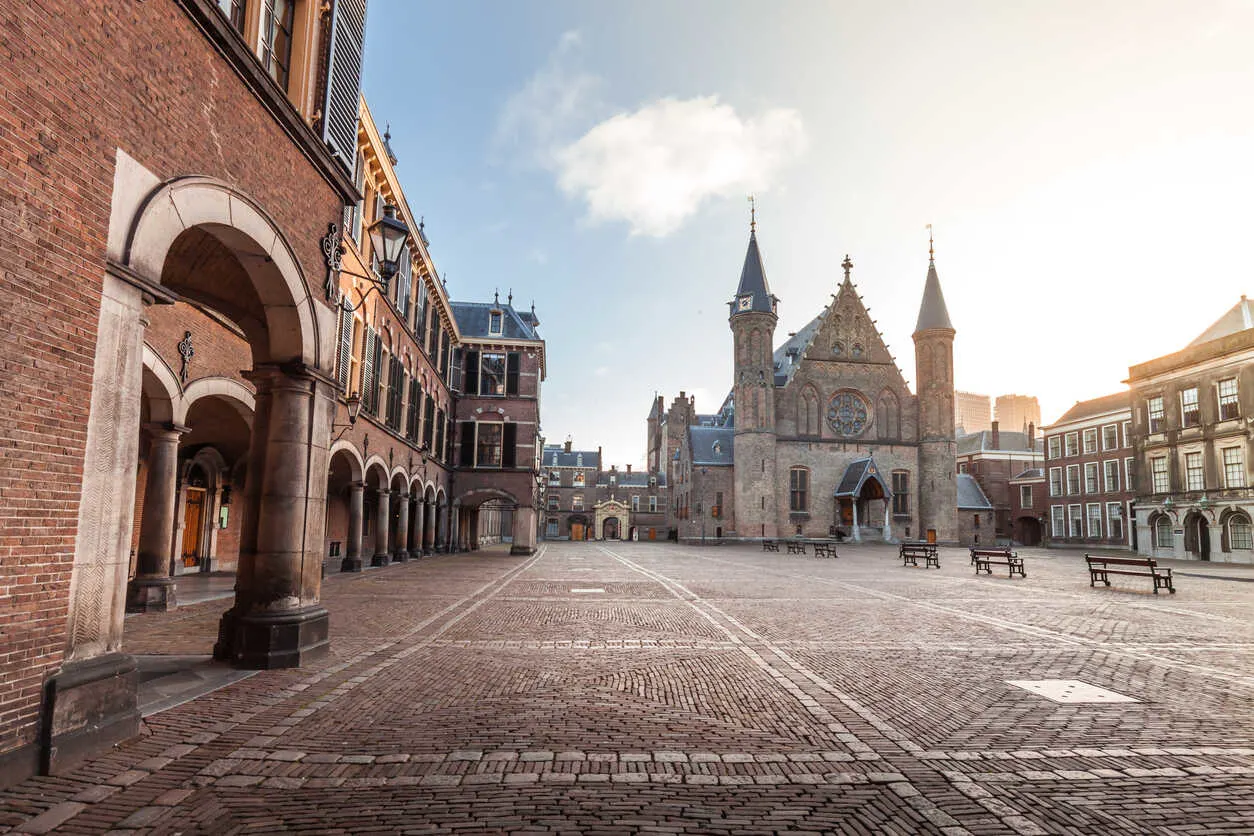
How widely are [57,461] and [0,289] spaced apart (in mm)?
1046

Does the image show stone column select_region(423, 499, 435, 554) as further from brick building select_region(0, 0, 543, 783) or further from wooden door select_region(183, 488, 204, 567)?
brick building select_region(0, 0, 543, 783)

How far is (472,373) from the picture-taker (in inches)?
1359

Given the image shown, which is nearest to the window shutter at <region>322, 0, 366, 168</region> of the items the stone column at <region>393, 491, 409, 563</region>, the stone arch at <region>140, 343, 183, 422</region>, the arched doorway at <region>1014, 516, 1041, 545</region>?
the stone arch at <region>140, 343, 183, 422</region>

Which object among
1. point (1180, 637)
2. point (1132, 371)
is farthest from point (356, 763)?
point (1132, 371)

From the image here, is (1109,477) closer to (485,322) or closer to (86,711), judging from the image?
(485,322)

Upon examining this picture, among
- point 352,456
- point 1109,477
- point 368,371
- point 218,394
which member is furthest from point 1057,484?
point 218,394

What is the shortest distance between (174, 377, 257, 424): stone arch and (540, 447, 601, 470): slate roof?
7417 centimetres

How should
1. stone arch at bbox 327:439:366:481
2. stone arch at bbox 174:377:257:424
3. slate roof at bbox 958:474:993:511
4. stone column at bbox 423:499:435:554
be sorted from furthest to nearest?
slate roof at bbox 958:474:993:511 → stone column at bbox 423:499:435:554 → stone arch at bbox 327:439:366:481 → stone arch at bbox 174:377:257:424

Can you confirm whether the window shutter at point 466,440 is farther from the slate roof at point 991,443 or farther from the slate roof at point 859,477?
the slate roof at point 991,443

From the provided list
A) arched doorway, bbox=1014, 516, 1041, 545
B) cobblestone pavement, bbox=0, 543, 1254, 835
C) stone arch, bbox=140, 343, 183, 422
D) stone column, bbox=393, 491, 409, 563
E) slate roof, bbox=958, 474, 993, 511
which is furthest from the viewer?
arched doorway, bbox=1014, 516, 1041, 545

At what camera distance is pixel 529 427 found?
3381 cm

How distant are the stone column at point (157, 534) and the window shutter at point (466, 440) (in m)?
21.9

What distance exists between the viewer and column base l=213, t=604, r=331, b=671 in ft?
22.7

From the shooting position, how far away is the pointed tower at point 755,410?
A: 47.8 meters
